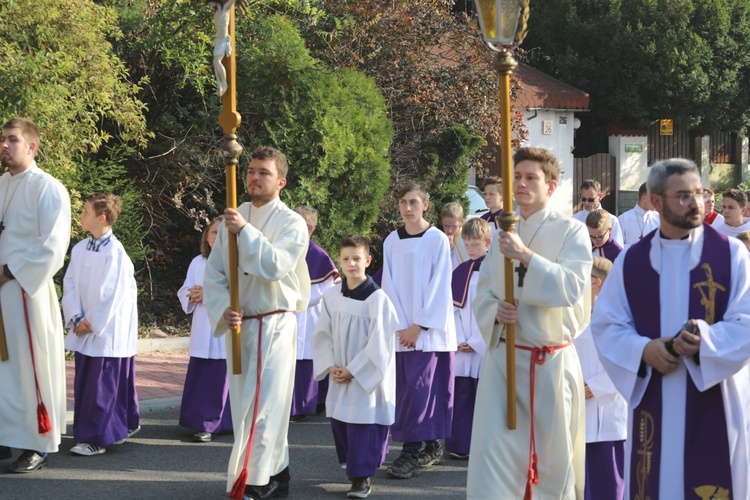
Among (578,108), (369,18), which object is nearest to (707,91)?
(578,108)

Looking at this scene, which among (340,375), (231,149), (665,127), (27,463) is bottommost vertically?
(27,463)

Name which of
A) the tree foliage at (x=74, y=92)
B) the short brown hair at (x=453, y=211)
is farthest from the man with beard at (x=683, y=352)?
the tree foliage at (x=74, y=92)

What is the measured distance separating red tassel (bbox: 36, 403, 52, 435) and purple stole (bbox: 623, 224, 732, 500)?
398 centimetres

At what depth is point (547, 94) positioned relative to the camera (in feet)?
83.3

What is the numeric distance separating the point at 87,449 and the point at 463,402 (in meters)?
2.74

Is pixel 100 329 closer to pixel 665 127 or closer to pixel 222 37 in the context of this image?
pixel 222 37

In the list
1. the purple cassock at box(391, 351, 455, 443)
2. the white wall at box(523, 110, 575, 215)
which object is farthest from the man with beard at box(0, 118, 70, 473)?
the white wall at box(523, 110, 575, 215)

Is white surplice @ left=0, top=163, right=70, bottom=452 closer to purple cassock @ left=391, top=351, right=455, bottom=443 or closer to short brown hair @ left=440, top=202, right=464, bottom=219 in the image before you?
purple cassock @ left=391, top=351, right=455, bottom=443

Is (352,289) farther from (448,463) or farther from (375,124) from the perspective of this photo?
(375,124)

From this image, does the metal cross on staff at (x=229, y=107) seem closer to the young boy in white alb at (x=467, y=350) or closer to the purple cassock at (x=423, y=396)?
the purple cassock at (x=423, y=396)

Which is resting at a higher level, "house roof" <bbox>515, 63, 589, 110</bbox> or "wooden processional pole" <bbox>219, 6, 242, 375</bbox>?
"house roof" <bbox>515, 63, 589, 110</bbox>

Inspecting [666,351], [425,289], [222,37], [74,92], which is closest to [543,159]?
[666,351]

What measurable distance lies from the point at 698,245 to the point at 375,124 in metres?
9.53

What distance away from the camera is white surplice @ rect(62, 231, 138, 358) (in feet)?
25.7
